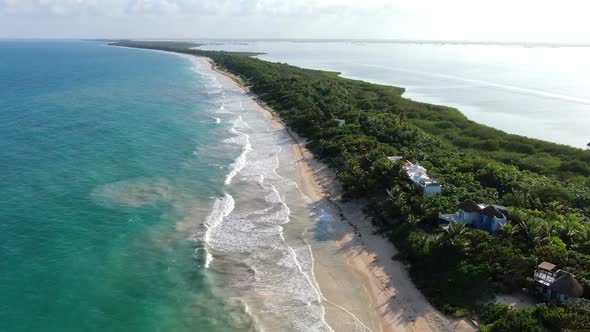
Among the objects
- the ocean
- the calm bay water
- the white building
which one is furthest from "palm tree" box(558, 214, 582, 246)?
the calm bay water

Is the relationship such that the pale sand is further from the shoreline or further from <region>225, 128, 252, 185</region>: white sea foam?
<region>225, 128, 252, 185</region>: white sea foam

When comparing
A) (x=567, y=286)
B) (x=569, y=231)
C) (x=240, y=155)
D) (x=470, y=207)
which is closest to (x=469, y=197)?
(x=470, y=207)

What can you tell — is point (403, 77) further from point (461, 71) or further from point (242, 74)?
point (242, 74)

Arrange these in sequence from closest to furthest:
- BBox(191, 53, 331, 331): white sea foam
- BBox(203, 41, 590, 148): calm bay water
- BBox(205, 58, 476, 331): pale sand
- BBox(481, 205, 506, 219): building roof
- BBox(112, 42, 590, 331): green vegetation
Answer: BBox(205, 58, 476, 331): pale sand
BBox(191, 53, 331, 331): white sea foam
BBox(112, 42, 590, 331): green vegetation
BBox(481, 205, 506, 219): building roof
BBox(203, 41, 590, 148): calm bay water

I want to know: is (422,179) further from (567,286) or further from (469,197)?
(567,286)

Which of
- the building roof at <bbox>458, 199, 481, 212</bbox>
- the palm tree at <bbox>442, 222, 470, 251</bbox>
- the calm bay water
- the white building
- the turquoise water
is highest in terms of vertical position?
the building roof at <bbox>458, 199, 481, 212</bbox>

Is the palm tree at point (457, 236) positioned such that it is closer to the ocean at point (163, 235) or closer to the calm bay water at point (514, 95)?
the ocean at point (163, 235)
